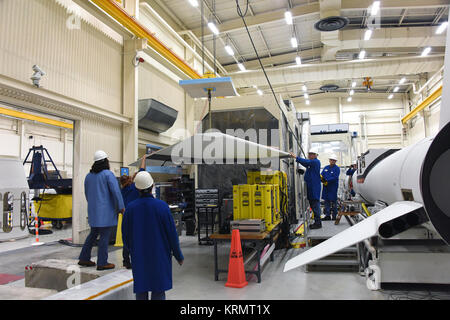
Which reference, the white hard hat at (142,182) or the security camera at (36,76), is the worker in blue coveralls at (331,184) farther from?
the security camera at (36,76)

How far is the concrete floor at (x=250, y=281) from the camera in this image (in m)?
4.03

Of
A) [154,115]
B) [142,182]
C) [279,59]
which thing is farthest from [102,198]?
[279,59]

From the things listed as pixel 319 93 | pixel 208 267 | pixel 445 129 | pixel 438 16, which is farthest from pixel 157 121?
pixel 319 93

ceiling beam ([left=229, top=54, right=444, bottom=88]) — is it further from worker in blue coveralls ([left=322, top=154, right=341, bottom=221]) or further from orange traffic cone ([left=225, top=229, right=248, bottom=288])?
orange traffic cone ([left=225, top=229, right=248, bottom=288])

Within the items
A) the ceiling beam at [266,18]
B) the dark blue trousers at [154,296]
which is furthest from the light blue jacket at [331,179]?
the ceiling beam at [266,18]

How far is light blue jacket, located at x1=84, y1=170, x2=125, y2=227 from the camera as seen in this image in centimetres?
418

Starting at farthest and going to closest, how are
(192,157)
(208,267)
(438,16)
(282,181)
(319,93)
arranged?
(319,93), (438,16), (282,181), (192,157), (208,267)

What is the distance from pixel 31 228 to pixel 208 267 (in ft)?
22.2

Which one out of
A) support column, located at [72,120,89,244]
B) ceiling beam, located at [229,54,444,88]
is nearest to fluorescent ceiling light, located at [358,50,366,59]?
ceiling beam, located at [229,54,444,88]

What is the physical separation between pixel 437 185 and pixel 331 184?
5.39 metres

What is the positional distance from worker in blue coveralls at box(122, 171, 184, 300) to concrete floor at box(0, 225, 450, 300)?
137cm

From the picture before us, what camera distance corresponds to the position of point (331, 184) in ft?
24.0

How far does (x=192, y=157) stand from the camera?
5.83 metres

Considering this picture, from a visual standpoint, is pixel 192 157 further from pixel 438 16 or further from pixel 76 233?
pixel 438 16
